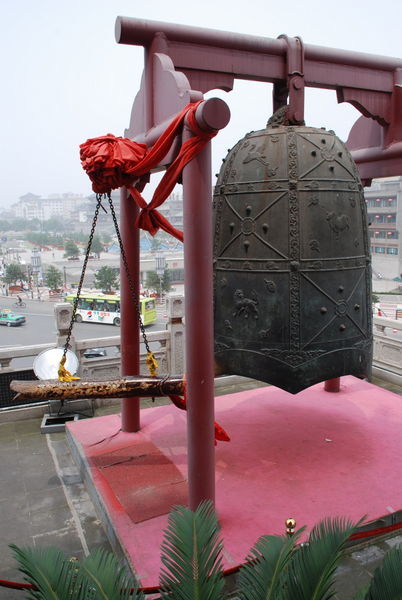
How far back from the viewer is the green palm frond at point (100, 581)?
2625mm

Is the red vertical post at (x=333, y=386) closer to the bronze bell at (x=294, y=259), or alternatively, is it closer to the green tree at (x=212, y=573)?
the bronze bell at (x=294, y=259)

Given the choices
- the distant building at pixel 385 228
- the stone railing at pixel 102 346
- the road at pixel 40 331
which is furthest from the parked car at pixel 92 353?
the distant building at pixel 385 228

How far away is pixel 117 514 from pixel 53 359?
3679 mm

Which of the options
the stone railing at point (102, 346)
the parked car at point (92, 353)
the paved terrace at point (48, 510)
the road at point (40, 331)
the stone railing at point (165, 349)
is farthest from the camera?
the road at point (40, 331)

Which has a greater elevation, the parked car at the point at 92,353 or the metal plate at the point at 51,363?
the metal plate at the point at 51,363

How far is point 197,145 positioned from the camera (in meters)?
4.08

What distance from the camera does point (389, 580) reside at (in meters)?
2.58

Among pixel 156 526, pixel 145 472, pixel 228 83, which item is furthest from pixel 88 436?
pixel 228 83

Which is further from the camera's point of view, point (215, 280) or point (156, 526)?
point (215, 280)

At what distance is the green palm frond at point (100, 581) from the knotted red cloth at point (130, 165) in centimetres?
284

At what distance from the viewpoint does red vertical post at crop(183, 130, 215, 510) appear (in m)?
4.18

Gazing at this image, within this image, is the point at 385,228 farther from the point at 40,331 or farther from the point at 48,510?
the point at 48,510

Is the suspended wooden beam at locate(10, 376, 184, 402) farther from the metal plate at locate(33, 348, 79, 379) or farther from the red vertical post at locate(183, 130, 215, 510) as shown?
the metal plate at locate(33, 348, 79, 379)

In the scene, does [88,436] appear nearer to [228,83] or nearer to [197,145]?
[197,145]
